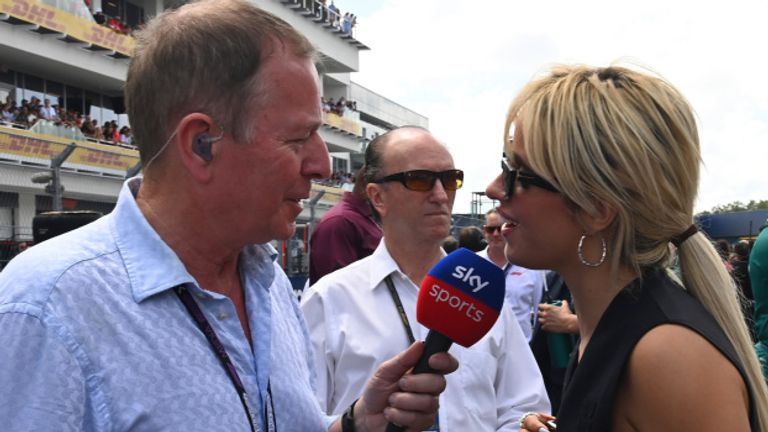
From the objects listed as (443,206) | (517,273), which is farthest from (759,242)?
(443,206)

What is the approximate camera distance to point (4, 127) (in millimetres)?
17500

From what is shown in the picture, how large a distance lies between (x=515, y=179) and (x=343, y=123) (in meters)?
39.6

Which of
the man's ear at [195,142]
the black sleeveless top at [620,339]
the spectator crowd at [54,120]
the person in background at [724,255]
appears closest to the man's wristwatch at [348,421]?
→ the black sleeveless top at [620,339]

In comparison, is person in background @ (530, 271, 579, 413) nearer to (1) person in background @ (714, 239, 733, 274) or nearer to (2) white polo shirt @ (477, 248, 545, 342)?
(2) white polo shirt @ (477, 248, 545, 342)

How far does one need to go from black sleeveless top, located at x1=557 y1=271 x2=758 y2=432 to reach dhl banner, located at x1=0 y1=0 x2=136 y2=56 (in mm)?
19781

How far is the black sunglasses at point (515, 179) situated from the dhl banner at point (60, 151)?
51.1ft

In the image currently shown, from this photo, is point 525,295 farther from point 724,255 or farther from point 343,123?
point 343,123

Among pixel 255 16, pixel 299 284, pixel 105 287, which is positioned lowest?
pixel 299 284

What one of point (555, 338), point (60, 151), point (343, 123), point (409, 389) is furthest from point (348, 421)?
point (343, 123)

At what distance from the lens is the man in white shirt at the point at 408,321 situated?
9.14 feet

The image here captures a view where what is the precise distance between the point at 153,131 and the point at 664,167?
124 cm

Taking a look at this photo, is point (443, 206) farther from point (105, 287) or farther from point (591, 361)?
point (105, 287)

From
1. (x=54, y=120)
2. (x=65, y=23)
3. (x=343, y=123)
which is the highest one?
(x=65, y=23)

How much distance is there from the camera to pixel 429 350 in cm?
191
